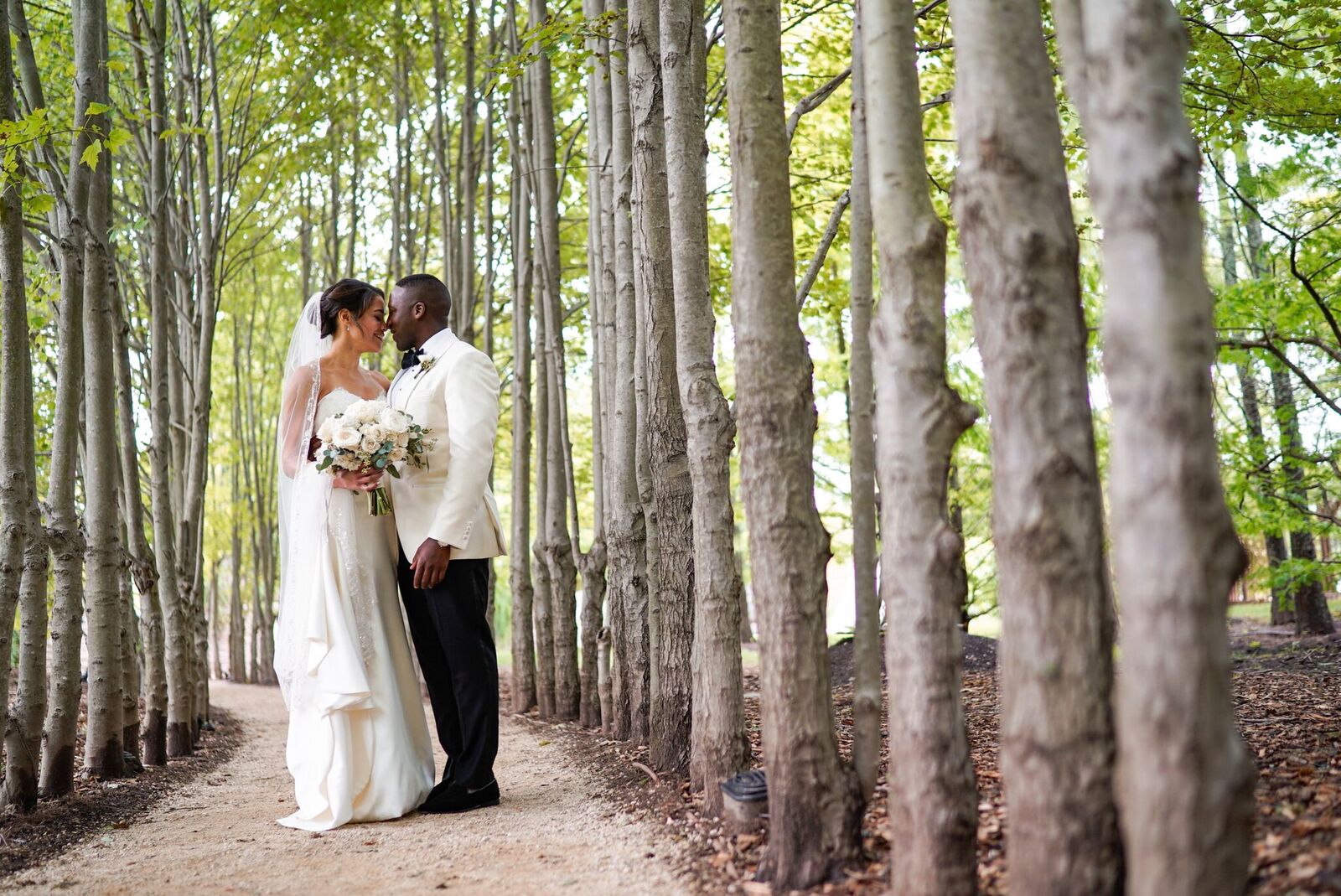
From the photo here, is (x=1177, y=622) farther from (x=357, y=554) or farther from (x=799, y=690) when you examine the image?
(x=357, y=554)

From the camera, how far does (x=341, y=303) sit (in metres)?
5.09

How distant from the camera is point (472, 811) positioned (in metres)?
4.57

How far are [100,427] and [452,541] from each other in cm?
206

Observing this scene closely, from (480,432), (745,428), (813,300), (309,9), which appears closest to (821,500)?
(813,300)

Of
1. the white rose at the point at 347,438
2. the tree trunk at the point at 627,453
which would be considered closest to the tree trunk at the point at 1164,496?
the white rose at the point at 347,438

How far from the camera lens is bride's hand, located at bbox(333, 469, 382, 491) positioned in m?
4.66

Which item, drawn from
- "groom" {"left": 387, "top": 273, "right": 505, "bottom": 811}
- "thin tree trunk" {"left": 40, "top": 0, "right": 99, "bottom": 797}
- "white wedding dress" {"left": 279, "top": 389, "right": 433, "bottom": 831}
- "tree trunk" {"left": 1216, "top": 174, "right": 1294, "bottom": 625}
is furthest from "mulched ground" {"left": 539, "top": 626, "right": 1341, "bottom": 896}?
"thin tree trunk" {"left": 40, "top": 0, "right": 99, "bottom": 797}

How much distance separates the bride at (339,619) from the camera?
4520mm

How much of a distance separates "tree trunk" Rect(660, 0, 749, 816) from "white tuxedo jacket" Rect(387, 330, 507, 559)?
3.39 ft

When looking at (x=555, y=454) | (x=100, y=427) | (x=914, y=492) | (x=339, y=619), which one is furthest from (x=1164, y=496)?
(x=555, y=454)

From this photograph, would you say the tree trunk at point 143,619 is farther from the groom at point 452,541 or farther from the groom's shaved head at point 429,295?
the groom at point 452,541

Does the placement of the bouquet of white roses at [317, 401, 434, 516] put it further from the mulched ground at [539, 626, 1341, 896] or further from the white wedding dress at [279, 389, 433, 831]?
the mulched ground at [539, 626, 1341, 896]

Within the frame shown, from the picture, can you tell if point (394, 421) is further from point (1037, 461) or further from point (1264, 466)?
point (1264, 466)

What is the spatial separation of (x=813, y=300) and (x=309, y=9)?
16.8ft
